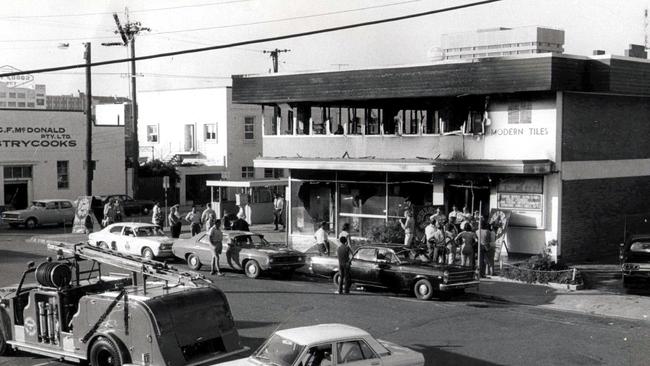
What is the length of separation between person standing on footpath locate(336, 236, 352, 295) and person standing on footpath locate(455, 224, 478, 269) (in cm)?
341

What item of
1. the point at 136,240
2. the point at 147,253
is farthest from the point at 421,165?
the point at 136,240

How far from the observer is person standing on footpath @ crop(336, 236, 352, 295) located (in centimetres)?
1945

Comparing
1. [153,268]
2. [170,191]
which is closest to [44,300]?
[153,268]

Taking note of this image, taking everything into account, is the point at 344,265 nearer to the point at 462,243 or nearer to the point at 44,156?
the point at 462,243

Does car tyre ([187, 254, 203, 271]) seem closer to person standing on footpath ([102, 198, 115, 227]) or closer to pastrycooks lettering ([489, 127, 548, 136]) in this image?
pastrycooks lettering ([489, 127, 548, 136])

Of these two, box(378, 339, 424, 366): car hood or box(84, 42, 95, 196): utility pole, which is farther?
box(84, 42, 95, 196): utility pole

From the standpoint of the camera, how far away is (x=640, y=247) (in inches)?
785

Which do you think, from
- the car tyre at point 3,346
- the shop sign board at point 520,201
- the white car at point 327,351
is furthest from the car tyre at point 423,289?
the car tyre at point 3,346

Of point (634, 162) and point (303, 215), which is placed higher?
point (634, 162)

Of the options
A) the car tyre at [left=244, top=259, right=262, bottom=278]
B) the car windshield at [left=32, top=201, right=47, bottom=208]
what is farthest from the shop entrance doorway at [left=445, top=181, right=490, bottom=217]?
the car windshield at [left=32, top=201, right=47, bottom=208]

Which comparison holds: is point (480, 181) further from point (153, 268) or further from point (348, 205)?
point (153, 268)

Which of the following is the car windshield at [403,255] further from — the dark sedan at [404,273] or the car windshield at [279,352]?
the car windshield at [279,352]

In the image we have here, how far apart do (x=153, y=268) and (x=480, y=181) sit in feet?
46.9

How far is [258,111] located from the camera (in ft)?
167
